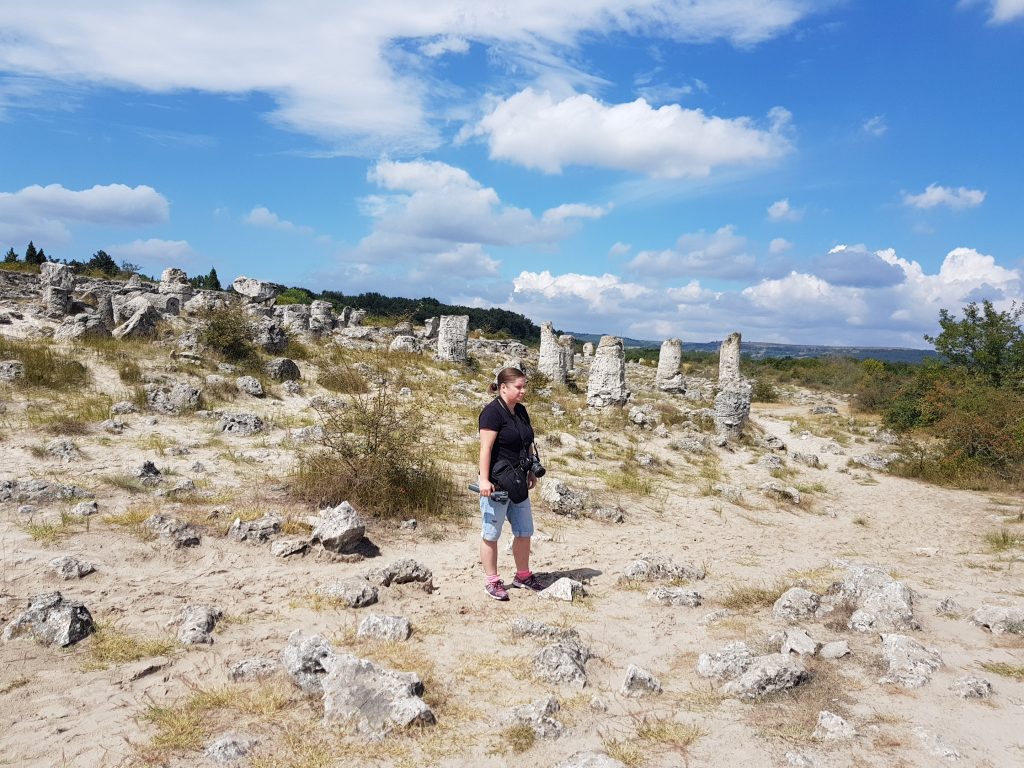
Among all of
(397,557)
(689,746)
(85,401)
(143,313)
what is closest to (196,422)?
(85,401)

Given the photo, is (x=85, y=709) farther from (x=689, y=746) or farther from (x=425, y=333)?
(x=425, y=333)

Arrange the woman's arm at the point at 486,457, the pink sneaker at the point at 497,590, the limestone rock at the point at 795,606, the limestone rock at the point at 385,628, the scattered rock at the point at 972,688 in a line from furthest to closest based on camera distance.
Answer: the pink sneaker at the point at 497,590 < the limestone rock at the point at 795,606 < the woman's arm at the point at 486,457 < the limestone rock at the point at 385,628 < the scattered rock at the point at 972,688

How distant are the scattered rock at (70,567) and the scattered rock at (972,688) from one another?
5.80 m

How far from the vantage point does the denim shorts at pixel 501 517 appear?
458 cm

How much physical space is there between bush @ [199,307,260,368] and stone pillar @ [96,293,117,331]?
2.66m

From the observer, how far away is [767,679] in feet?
11.0

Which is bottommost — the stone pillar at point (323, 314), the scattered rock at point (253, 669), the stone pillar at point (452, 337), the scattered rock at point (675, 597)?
the scattered rock at point (675, 597)

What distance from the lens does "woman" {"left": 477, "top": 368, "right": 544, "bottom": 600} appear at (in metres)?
4.45

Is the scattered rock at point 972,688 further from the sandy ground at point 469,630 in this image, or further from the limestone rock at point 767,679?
the limestone rock at point 767,679

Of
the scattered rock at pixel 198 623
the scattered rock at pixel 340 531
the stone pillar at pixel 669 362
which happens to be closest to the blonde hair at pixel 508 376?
the scattered rock at pixel 340 531

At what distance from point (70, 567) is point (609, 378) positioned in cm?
1399

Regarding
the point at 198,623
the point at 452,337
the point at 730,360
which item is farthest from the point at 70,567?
the point at 730,360

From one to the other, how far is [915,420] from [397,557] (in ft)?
57.2

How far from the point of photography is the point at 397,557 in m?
5.58
